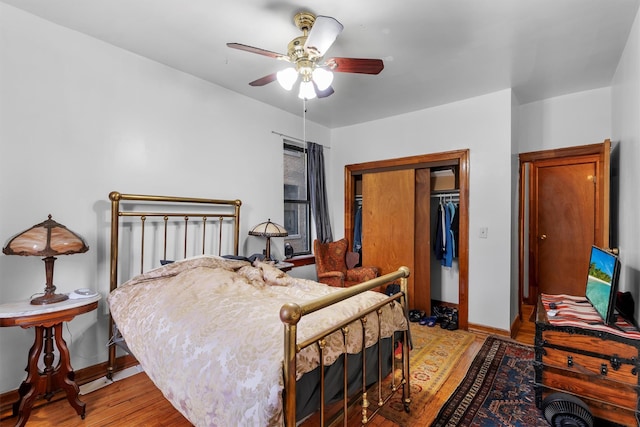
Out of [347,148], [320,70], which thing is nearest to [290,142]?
[347,148]

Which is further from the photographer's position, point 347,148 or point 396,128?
point 347,148

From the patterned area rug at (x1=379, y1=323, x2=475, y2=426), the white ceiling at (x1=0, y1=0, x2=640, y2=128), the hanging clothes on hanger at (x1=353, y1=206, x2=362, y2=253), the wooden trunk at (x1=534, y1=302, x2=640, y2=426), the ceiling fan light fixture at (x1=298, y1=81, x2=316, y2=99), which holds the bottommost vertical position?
the patterned area rug at (x1=379, y1=323, x2=475, y2=426)

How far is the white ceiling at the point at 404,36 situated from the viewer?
1988 mm

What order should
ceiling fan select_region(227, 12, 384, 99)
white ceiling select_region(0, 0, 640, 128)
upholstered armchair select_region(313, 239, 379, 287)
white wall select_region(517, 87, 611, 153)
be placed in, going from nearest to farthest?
ceiling fan select_region(227, 12, 384, 99), white ceiling select_region(0, 0, 640, 128), white wall select_region(517, 87, 611, 153), upholstered armchair select_region(313, 239, 379, 287)

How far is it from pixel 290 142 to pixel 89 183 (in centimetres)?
235

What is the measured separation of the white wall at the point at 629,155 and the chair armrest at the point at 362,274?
7.59ft

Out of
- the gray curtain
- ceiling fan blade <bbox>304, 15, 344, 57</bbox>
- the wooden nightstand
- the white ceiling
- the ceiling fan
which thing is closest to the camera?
ceiling fan blade <bbox>304, 15, 344, 57</bbox>

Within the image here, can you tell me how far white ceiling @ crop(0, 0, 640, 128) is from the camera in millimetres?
1988

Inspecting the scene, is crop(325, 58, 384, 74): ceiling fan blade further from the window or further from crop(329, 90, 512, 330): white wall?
the window

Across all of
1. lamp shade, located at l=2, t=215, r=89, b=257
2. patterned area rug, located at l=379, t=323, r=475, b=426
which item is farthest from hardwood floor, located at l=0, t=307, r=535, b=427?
lamp shade, located at l=2, t=215, r=89, b=257

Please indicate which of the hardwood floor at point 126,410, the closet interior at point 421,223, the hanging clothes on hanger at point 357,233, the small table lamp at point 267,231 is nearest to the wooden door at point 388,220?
the closet interior at point 421,223

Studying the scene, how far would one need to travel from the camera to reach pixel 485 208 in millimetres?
3383

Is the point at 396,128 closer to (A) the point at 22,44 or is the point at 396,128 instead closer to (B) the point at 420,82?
(B) the point at 420,82

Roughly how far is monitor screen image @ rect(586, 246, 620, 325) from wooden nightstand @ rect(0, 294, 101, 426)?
3.20 meters
